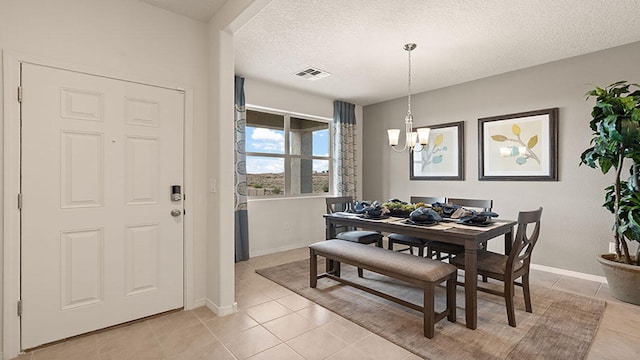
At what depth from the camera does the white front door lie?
1.99 meters

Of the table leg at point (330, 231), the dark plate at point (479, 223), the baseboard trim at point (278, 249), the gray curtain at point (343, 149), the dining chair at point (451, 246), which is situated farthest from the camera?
the gray curtain at point (343, 149)

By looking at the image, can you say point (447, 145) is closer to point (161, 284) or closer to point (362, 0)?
point (362, 0)

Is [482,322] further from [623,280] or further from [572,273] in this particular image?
[572,273]

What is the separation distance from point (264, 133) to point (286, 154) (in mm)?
492

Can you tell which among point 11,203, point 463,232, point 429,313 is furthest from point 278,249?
point 11,203

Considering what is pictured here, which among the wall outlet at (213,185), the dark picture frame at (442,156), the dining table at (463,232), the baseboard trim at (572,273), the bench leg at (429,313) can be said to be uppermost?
the dark picture frame at (442,156)

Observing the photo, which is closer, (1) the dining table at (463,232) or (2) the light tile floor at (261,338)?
(2) the light tile floor at (261,338)

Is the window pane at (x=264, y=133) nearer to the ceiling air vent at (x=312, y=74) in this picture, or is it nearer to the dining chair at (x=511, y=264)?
the ceiling air vent at (x=312, y=74)

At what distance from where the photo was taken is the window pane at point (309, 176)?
16.3 ft

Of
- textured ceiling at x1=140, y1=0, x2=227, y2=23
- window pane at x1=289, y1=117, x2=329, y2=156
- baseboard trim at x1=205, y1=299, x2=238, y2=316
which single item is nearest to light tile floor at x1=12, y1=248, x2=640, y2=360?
baseboard trim at x1=205, y1=299, x2=238, y2=316

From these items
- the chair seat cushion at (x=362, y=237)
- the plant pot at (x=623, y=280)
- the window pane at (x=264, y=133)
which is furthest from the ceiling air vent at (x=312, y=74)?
the plant pot at (x=623, y=280)

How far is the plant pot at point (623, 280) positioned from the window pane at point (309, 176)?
12.3 ft

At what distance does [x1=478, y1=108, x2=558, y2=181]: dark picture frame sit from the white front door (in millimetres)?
3881

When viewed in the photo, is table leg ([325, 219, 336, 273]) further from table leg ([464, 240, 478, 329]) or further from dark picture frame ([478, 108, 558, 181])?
dark picture frame ([478, 108, 558, 181])
